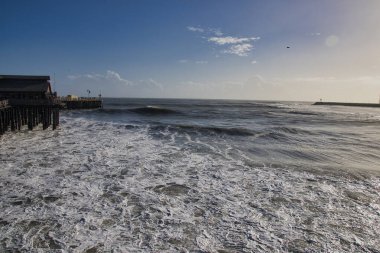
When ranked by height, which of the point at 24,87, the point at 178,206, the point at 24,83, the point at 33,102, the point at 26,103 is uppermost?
the point at 24,83

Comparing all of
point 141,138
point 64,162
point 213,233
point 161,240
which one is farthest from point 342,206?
point 141,138

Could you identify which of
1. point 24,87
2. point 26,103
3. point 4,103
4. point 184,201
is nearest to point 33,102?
point 26,103

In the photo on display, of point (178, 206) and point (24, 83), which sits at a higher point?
point (24, 83)

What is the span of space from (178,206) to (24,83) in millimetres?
33585

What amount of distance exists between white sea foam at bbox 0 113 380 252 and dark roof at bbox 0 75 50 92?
2007cm

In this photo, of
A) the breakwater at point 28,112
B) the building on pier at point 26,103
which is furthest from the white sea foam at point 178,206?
the building on pier at point 26,103

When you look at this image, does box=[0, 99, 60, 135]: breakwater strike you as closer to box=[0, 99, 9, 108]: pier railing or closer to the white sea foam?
box=[0, 99, 9, 108]: pier railing

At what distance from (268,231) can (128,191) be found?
5.87 metres

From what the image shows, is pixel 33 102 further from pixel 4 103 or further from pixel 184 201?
pixel 184 201

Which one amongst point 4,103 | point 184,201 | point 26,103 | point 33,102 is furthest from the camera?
point 33,102

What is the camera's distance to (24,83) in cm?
3588

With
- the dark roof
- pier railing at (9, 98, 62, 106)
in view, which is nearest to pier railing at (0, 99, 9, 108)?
pier railing at (9, 98, 62, 106)

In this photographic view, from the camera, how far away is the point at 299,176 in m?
14.6

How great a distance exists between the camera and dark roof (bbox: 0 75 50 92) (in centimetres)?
3509
